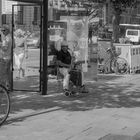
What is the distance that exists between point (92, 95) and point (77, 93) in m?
0.38

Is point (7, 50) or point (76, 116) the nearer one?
point (76, 116)

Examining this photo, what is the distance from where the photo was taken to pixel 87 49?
482 inches

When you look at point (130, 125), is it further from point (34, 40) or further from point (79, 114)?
point (34, 40)

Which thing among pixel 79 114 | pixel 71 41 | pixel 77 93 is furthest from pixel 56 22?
pixel 79 114

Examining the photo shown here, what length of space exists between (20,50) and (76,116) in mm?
4186

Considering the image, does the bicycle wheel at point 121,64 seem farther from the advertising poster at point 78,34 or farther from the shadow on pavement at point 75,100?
the advertising poster at point 78,34

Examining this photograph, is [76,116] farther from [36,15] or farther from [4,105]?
[36,15]

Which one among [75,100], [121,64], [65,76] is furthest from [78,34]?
[121,64]

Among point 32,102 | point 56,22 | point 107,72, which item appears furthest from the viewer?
point 107,72

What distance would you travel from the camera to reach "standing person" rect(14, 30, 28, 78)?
11.1 meters

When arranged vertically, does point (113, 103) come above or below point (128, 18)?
below

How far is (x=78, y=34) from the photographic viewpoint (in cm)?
1203

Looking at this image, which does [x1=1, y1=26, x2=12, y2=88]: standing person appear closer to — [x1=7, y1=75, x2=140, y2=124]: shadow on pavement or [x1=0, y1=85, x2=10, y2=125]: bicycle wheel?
[x1=7, y1=75, x2=140, y2=124]: shadow on pavement

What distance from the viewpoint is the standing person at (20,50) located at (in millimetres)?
11117
